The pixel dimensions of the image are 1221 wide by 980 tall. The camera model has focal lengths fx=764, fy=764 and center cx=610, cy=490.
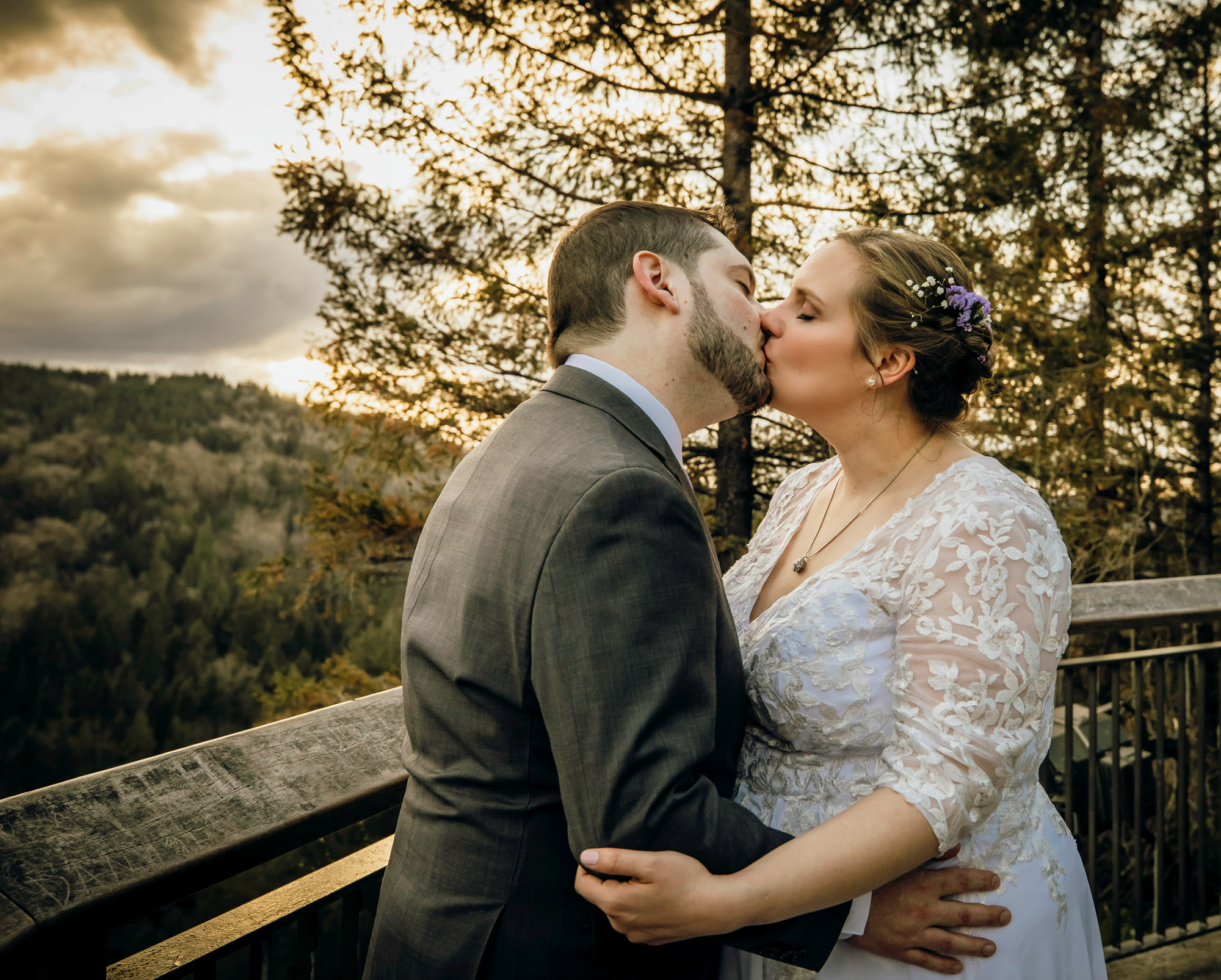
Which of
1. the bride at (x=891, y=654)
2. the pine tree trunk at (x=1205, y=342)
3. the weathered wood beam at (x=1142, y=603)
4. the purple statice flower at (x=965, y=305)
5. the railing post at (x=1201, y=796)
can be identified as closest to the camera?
the bride at (x=891, y=654)

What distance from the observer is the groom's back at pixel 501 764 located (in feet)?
4.12

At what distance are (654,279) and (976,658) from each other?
3.52ft

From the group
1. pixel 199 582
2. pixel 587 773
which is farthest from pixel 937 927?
pixel 199 582

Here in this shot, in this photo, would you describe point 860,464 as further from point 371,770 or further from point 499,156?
point 499,156

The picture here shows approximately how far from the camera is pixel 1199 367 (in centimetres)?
Result: 838

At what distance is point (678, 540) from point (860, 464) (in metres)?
1.16

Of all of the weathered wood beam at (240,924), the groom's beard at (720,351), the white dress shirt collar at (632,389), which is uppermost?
the groom's beard at (720,351)

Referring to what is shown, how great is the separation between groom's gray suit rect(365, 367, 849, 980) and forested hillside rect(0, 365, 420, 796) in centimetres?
567

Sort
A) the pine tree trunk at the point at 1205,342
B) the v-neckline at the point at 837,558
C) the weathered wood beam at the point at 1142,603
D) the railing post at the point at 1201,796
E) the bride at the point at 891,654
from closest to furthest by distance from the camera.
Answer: the bride at the point at 891,654 → the v-neckline at the point at 837,558 → the weathered wood beam at the point at 1142,603 → the railing post at the point at 1201,796 → the pine tree trunk at the point at 1205,342

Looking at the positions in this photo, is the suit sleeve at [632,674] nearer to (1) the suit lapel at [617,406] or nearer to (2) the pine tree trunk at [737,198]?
(1) the suit lapel at [617,406]

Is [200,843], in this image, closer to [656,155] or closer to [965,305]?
[965,305]

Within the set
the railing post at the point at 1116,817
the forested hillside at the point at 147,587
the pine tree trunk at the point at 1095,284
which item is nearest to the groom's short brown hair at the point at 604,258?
the railing post at the point at 1116,817

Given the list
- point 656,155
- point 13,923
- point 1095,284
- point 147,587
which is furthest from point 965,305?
point 147,587

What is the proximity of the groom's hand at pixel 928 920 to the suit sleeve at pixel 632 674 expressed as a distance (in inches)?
21.2
